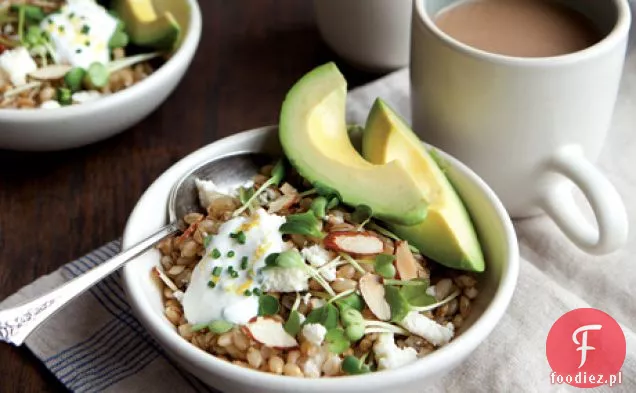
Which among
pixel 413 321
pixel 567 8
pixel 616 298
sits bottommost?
pixel 616 298

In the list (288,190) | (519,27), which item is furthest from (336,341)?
(519,27)

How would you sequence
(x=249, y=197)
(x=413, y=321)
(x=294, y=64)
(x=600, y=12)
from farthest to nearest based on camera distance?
1. (x=294, y=64)
2. (x=600, y=12)
3. (x=249, y=197)
4. (x=413, y=321)

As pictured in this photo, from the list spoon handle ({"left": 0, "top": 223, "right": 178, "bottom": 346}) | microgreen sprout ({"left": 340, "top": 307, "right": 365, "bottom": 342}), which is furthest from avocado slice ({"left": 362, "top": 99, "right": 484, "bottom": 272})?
spoon handle ({"left": 0, "top": 223, "right": 178, "bottom": 346})

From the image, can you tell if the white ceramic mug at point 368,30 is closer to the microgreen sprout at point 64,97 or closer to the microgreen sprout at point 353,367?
the microgreen sprout at point 64,97

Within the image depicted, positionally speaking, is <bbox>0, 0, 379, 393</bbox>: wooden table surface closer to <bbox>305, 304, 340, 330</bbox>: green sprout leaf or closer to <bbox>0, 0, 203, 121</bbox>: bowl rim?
<bbox>0, 0, 203, 121</bbox>: bowl rim

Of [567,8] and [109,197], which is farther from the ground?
[567,8]

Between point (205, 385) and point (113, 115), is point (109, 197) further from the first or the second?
point (205, 385)

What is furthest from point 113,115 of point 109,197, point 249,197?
point 249,197

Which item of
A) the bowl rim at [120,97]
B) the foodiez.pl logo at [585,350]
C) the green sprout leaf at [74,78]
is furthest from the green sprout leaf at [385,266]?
the green sprout leaf at [74,78]
